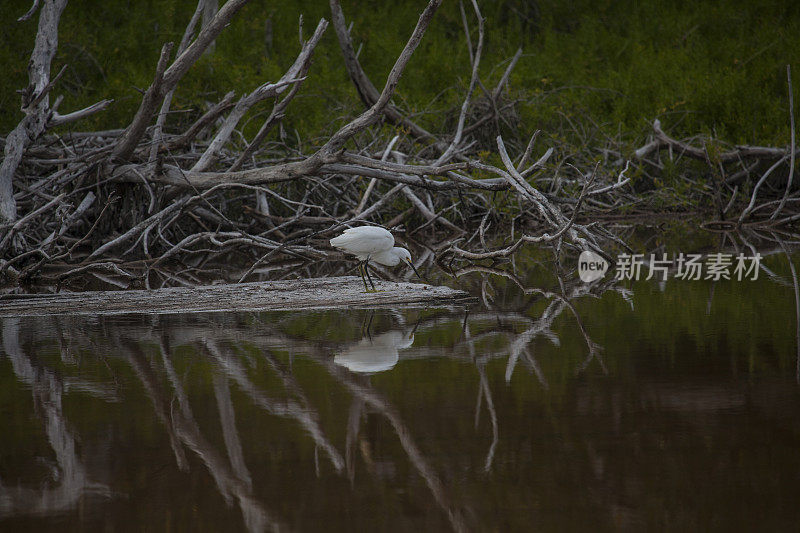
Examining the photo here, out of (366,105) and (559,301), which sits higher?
(366,105)

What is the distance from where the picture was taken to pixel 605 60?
2105cm

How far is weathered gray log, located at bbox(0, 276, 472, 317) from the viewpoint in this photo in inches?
258

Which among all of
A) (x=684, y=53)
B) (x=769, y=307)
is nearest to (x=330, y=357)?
(x=769, y=307)

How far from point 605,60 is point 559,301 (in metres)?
15.5

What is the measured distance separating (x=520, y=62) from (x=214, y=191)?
979 cm

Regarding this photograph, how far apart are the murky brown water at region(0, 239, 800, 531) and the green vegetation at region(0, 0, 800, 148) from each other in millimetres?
7793

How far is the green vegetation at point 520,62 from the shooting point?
1522 cm

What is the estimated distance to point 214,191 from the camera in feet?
34.1

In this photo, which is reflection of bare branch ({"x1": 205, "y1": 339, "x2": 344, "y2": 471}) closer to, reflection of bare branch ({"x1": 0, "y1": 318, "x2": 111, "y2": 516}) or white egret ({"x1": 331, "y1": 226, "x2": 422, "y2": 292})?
reflection of bare branch ({"x1": 0, "y1": 318, "x2": 111, "y2": 516})

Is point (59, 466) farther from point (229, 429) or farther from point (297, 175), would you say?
point (297, 175)

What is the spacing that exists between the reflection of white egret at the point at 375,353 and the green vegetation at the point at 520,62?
7.46 metres

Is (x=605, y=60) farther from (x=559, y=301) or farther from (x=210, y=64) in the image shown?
(x=559, y=301)

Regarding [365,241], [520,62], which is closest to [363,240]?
[365,241]

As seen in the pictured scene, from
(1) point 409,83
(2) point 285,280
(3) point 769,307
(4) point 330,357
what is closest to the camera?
(4) point 330,357
